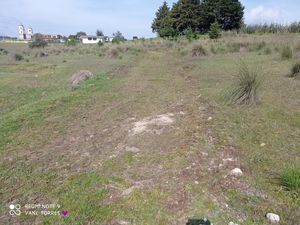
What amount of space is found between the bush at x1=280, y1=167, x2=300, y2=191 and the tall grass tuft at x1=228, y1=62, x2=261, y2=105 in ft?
10.1

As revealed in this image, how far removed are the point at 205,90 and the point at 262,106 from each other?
215 cm

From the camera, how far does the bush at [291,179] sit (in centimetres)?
304

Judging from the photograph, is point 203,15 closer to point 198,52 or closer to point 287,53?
point 198,52

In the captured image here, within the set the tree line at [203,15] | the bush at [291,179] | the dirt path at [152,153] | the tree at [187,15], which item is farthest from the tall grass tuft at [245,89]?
the tree at [187,15]

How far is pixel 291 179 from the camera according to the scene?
307 centimetres

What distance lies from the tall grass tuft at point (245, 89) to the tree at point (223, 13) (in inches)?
1598

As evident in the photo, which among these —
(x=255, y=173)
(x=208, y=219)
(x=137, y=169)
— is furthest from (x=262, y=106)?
(x=208, y=219)

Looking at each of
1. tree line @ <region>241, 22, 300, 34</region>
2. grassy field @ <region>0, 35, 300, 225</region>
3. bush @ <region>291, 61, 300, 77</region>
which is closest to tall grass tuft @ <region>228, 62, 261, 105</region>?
grassy field @ <region>0, 35, 300, 225</region>

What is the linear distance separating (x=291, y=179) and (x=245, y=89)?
133 inches

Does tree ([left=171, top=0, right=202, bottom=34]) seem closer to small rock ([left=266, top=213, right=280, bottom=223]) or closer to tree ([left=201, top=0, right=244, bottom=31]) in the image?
tree ([left=201, top=0, right=244, bottom=31])

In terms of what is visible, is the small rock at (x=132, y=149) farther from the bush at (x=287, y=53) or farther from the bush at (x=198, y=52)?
the bush at (x=198, y=52)

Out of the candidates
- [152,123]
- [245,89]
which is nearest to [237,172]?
[152,123]

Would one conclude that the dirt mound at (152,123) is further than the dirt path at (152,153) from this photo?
Yes

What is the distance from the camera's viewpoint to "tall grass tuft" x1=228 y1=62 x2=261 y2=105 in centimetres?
613
